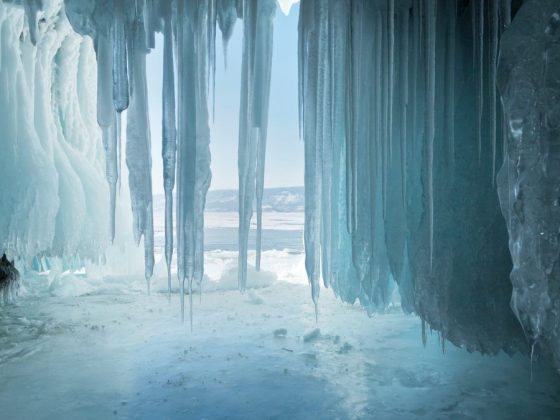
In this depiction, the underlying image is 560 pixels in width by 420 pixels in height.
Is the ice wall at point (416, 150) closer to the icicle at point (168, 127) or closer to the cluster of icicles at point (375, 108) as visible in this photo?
the cluster of icicles at point (375, 108)

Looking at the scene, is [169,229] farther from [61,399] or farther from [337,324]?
[337,324]

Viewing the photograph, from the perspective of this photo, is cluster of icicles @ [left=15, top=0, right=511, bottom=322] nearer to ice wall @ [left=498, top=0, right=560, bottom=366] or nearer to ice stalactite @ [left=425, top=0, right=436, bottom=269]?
ice stalactite @ [left=425, top=0, right=436, bottom=269]

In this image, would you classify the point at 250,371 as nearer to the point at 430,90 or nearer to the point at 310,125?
the point at 310,125

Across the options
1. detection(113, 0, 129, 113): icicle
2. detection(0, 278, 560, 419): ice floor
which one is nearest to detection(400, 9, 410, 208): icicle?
detection(0, 278, 560, 419): ice floor

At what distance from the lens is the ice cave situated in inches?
123

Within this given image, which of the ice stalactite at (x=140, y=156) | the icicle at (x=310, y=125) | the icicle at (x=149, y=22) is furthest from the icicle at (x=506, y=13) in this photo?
the ice stalactite at (x=140, y=156)

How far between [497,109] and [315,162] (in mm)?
1602

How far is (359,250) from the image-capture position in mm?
4770

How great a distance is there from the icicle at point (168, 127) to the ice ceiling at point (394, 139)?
1 cm

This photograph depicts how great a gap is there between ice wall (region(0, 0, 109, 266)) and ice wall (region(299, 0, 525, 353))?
11.7ft

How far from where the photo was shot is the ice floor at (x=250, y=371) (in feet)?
12.0

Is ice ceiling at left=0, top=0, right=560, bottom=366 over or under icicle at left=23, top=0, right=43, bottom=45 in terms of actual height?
under

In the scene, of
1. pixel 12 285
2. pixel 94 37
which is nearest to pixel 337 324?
pixel 94 37

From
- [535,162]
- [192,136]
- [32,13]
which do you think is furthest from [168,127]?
[535,162]
